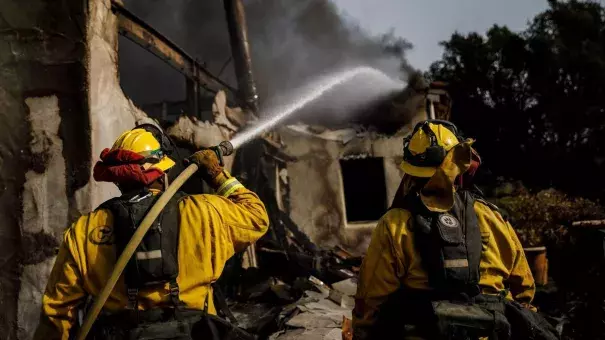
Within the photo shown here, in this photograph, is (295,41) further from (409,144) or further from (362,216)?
(409,144)

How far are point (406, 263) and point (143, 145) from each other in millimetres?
1526

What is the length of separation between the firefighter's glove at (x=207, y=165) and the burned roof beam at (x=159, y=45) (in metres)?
3.57

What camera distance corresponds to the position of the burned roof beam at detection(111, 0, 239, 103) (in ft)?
19.8

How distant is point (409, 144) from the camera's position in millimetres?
2479

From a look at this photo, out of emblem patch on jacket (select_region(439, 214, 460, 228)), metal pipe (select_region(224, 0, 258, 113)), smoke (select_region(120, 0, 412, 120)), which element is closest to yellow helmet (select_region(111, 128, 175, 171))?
emblem patch on jacket (select_region(439, 214, 460, 228))

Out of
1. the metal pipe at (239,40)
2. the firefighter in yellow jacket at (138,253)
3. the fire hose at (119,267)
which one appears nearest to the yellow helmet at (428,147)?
the firefighter in yellow jacket at (138,253)

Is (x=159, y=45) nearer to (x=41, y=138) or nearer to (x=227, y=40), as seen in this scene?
(x=41, y=138)

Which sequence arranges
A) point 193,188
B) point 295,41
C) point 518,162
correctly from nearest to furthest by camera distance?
point 193,188 < point 518,162 < point 295,41

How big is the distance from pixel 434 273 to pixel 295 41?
24.0m

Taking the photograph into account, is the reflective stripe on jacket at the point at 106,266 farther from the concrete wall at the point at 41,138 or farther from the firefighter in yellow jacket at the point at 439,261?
the concrete wall at the point at 41,138

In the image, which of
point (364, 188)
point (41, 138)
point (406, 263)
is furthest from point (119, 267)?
point (364, 188)

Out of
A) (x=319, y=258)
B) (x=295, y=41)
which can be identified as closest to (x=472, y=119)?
(x=295, y=41)

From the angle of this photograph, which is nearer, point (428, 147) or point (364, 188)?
point (428, 147)

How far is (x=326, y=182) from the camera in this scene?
10516 mm
